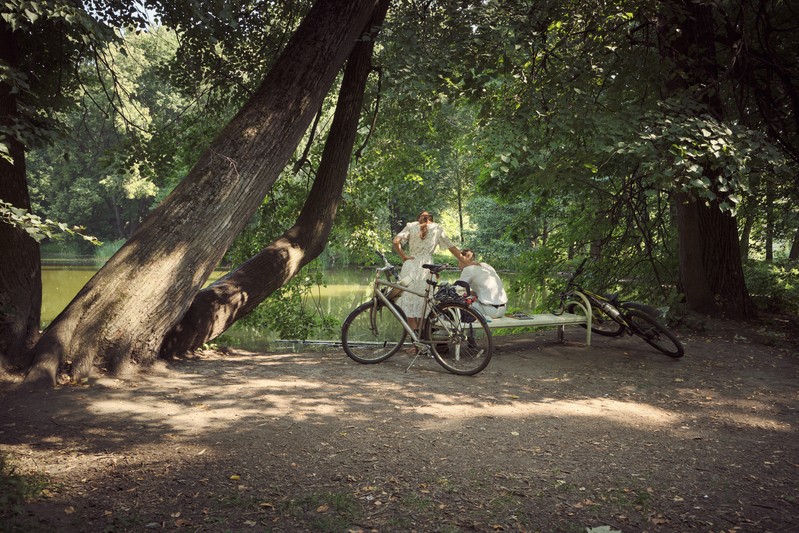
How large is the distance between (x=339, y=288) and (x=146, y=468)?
71.4ft

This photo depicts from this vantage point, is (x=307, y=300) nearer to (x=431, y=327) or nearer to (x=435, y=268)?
(x=431, y=327)

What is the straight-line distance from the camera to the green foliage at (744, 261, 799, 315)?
11336 mm

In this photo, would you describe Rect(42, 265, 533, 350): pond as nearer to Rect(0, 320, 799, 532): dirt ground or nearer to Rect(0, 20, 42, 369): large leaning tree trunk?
Rect(0, 20, 42, 369): large leaning tree trunk

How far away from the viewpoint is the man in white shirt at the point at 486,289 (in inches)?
294

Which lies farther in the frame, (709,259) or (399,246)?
(709,259)

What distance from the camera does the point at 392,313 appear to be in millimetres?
7121

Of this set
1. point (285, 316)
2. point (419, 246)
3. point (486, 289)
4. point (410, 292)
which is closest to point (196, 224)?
point (410, 292)

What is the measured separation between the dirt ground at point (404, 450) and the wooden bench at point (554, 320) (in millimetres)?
614

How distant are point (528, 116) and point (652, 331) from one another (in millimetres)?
2914

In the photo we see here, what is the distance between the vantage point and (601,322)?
8.24m

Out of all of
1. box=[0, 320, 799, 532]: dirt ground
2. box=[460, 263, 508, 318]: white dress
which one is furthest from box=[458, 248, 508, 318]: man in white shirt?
box=[0, 320, 799, 532]: dirt ground

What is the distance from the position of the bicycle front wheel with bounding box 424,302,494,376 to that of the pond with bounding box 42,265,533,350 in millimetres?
5603

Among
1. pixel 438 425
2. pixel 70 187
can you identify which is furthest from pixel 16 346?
pixel 70 187

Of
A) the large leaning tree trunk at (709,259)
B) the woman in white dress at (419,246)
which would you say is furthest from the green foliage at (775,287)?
the woman in white dress at (419,246)
